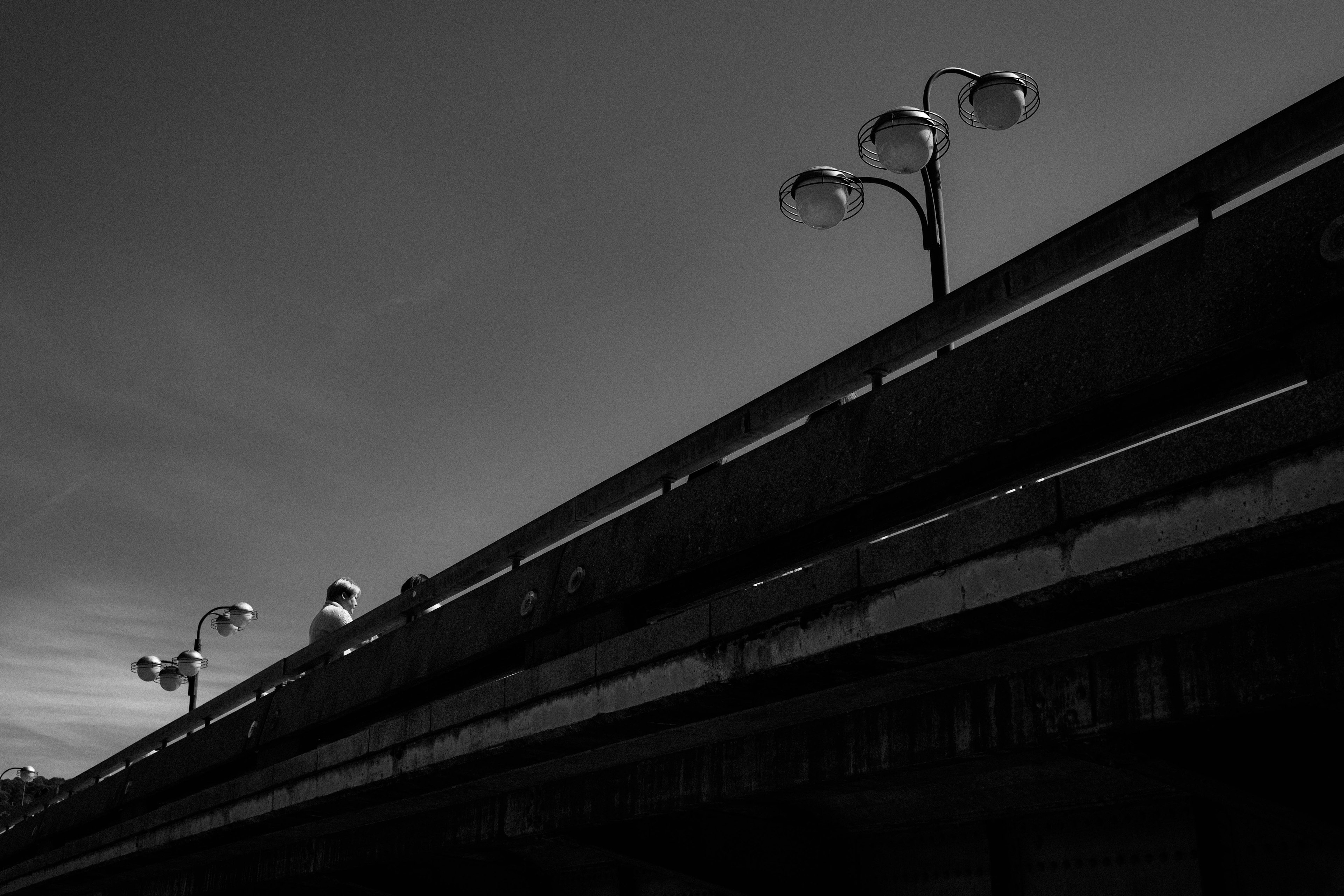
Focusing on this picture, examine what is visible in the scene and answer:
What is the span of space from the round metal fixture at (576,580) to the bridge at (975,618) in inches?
2.0

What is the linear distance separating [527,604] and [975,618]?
4272mm

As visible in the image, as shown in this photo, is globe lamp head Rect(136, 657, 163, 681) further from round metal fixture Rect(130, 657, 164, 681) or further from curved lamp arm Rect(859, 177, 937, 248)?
curved lamp arm Rect(859, 177, 937, 248)

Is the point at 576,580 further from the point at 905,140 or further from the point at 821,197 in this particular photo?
the point at 905,140

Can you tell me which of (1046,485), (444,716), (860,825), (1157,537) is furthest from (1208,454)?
(444,716)

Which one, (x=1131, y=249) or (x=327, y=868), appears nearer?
(x=1131, y=249)

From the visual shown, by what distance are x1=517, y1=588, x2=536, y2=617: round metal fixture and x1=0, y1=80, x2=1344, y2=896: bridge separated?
Answer: 0.10ft

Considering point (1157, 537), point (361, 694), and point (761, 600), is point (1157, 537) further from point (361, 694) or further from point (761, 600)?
point (361, 694)

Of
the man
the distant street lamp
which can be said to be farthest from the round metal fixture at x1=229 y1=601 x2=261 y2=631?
the man

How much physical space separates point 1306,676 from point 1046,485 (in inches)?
46.3

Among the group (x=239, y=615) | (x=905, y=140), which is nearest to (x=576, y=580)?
(x=905, y=140)

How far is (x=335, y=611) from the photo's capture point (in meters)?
13.2

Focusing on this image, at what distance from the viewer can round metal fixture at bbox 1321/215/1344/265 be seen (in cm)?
480

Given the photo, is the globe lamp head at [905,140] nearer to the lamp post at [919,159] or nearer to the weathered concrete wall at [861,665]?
the lamp post at [919,159]

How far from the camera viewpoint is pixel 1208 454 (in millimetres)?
4668
